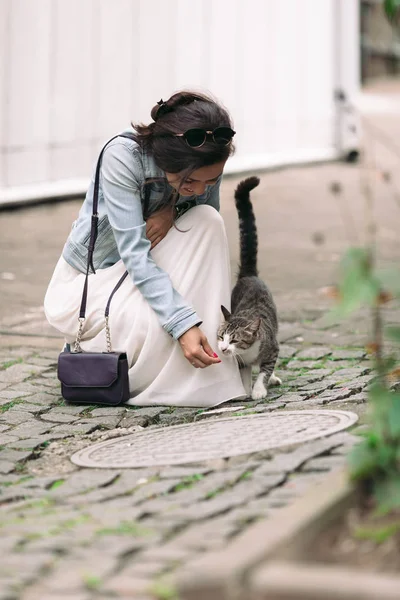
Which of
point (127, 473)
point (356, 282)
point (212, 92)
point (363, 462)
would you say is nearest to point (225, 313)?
point (127, 473)

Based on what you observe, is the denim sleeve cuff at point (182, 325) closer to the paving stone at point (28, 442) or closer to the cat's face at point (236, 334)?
the cat's face at point (236, 334)

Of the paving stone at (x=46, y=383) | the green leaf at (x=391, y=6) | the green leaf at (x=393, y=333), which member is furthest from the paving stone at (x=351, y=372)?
the green leaf at (x=391, y=6)

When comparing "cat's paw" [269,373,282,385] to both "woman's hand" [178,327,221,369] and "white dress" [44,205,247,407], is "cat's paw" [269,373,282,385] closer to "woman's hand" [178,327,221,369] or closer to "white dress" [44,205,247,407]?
"white dress" [44,205,247,407]

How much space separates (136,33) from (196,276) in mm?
9365

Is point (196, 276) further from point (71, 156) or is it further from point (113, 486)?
point (71, 156)

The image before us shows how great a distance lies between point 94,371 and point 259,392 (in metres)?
0.80

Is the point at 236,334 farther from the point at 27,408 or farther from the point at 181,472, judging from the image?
the point at 181,472

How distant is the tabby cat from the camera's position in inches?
199

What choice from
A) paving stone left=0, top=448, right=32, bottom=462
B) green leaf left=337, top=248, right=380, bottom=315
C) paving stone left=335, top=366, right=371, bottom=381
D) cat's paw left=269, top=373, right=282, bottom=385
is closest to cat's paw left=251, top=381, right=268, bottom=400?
cat's paw left=269, top=373, right=282, bottom=385

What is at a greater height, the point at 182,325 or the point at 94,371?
the point at 182,325

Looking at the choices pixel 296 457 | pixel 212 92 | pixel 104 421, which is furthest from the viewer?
pixel 212 92

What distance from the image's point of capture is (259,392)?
516 cm

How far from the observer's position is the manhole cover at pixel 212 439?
4.08m

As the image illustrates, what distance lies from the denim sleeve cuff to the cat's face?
0.64ft
